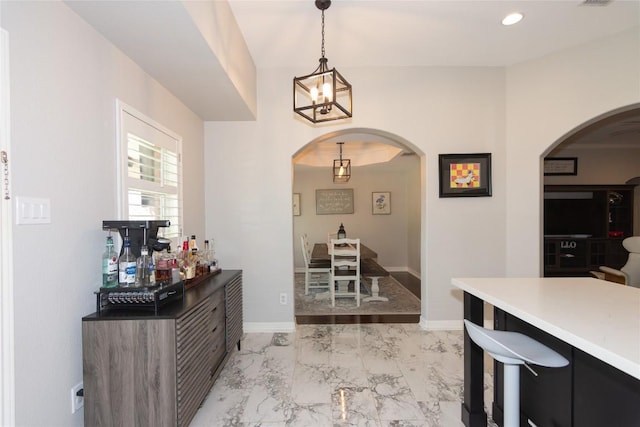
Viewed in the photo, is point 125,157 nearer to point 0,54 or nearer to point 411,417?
point 0,54

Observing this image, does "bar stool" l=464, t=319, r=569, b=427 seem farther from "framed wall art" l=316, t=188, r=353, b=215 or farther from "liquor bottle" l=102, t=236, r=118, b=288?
"framed wall art" l=316, t=188, r=353, b=215

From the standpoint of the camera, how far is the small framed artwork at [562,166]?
535 centimetres

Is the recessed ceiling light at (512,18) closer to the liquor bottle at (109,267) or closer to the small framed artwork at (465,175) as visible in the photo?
the small framed artwork at (465,175)

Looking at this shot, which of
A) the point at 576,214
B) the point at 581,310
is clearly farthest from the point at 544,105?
the point at 576,214

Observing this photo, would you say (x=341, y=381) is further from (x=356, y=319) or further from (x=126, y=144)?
(x=126, y=144)

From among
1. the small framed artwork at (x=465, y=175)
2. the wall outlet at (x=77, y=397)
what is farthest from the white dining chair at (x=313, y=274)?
the wall outlet at (x=77, y=397)

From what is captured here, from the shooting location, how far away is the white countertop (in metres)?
0.89

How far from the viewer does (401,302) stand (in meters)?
4.07

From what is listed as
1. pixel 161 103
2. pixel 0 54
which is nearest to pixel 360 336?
pixel 161 103

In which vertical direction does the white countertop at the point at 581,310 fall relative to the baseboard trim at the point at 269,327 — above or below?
above

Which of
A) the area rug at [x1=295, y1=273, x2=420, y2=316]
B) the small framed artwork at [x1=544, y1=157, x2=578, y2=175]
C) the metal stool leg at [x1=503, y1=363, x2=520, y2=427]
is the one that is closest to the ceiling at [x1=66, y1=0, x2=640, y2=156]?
the metal stool leg at [x1=503, y1=363, x2=520, y2=427]

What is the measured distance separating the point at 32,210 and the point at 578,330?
2273 millimetres

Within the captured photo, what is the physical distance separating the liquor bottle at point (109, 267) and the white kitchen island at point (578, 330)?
210 cm

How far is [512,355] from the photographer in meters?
1.20
